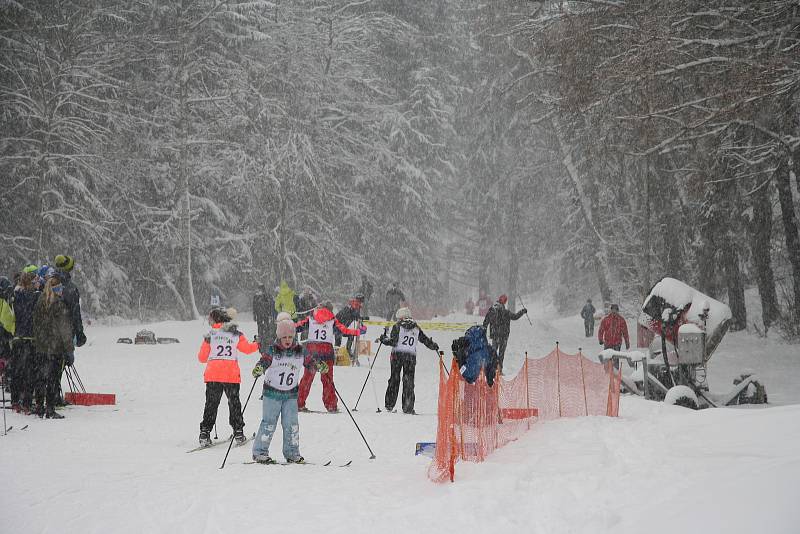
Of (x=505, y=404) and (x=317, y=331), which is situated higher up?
(x=317, y=331)

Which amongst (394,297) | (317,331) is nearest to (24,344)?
(317,331)

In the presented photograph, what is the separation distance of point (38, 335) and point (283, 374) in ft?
15.3

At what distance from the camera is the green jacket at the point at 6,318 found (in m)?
11.5

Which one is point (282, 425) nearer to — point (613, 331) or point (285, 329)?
point (285, 329)

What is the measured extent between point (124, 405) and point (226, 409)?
1.73 metres

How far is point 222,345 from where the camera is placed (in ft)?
30.5

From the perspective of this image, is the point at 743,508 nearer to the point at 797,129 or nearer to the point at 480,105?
the point at 797,129

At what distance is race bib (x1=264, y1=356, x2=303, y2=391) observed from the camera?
8.38 m

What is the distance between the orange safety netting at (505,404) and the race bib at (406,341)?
62.5 inches

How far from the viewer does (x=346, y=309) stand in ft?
50.6

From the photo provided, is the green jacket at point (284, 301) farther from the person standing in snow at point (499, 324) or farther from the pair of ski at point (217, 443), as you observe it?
the pair of ski at point (217, 443)

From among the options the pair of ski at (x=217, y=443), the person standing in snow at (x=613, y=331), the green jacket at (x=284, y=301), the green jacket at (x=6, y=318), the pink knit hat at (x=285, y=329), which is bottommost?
the pair of ski at (x=217, y=443)

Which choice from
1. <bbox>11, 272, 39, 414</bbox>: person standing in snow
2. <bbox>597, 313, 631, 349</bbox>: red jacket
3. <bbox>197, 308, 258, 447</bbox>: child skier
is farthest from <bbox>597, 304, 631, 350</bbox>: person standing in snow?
<bbox>11, 272, 39, 414</bbox>: person standing in snow

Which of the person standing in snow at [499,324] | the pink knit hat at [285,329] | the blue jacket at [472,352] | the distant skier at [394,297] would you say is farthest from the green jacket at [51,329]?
the distant skier at [394,297]
